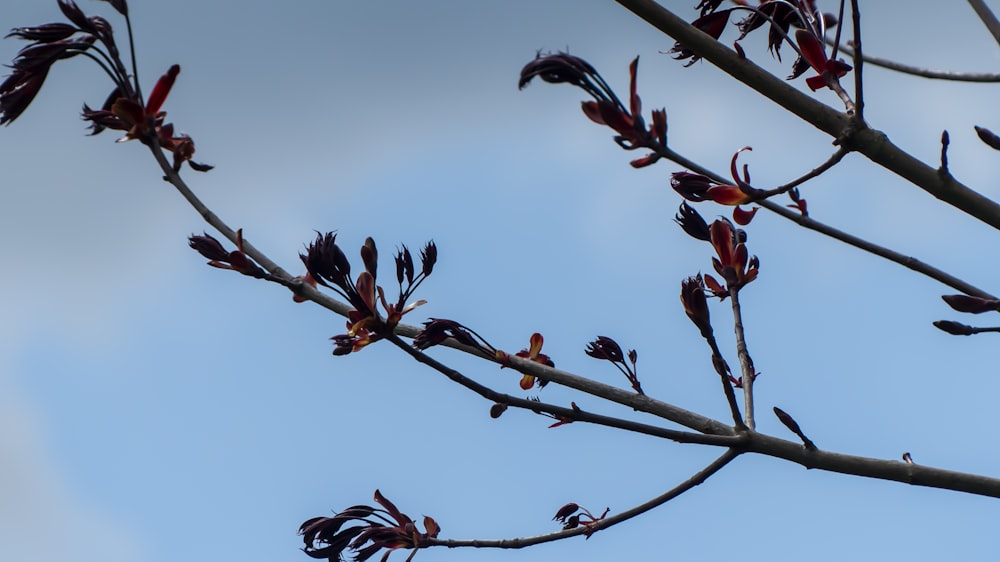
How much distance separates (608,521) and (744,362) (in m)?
0.66

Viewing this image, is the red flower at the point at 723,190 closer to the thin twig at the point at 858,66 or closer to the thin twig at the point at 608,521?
the thin twig at the point at 858,66

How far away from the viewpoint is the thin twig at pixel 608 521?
2600 mm

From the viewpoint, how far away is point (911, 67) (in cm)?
347

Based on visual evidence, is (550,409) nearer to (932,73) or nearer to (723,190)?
(723,190)

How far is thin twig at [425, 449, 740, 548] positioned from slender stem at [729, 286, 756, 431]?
0.51 feet

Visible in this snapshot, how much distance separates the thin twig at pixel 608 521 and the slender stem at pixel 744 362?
0.16m

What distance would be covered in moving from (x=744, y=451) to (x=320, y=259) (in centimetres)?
123

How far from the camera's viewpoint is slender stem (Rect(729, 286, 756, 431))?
9.02 ft

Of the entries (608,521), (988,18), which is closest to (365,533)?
(608,521)

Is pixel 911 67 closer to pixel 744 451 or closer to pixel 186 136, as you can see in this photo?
pixel 744 451

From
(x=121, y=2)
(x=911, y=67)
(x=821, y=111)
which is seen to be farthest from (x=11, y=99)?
(x=911, y=67)

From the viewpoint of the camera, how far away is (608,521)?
2.78 m

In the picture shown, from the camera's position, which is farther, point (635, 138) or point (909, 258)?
point (909, 258)

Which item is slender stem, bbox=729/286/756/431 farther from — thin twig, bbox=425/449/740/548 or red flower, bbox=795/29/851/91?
red flower, bbox=795/29/851/91
